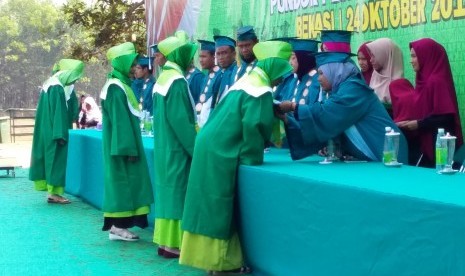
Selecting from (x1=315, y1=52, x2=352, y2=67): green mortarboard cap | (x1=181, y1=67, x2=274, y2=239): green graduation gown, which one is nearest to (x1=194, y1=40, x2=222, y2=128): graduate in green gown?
(x1=181, y1=67, x2=274, y2=239): green graduation gown

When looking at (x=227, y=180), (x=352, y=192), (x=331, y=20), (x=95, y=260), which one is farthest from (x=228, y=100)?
(x=331, y=20)

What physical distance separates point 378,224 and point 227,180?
4.69 feet

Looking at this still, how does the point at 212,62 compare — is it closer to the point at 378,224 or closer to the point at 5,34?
the point at 378,224

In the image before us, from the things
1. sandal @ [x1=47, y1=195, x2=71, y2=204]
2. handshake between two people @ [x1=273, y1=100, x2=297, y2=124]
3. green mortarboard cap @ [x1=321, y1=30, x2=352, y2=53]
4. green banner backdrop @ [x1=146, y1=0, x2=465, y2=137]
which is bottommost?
sandal @ [x1=47, y1=195, x2=71, y2=204]

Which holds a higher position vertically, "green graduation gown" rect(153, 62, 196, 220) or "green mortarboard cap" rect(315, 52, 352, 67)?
"green mortarboard cap" rect(315, 52, 352, 67)

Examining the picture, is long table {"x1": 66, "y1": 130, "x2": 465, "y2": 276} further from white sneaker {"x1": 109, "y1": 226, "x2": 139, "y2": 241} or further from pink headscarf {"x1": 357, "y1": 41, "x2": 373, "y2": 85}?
white sneaker {"x1": 109, "y1": 226, "x2": 139, "y2": 241}

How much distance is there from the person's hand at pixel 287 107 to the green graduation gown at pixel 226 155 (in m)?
0.13

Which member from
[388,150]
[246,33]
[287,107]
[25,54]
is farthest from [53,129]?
[25,54]

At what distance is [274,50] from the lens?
5.11 m

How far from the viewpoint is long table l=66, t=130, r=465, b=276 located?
11.2 ft

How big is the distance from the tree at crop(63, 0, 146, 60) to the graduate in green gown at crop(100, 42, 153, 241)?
934 centimetres

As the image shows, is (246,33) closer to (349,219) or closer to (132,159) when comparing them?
(132,159)

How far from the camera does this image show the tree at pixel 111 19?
16234 millimetres

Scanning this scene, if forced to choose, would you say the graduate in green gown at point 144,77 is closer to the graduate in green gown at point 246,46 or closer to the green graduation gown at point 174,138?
the graduate in green gown at point 246,46
